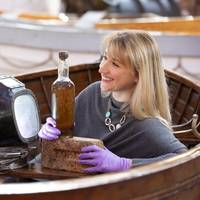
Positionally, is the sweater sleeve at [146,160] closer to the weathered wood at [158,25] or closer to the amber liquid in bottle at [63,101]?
the amber liquid in bottle at [63,101]

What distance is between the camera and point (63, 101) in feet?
4.84

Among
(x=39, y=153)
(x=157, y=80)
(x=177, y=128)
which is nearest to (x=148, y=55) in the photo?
(x=157, y=80)

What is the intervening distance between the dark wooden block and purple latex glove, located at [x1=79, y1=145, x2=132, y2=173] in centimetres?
1

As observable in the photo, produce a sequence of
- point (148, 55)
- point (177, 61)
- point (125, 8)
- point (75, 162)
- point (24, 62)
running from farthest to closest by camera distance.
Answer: point (125, 8), point (24, 62), point (177, 61), point (148, 55), point (75, 162)

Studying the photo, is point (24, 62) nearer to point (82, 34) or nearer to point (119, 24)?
point (82, 34)

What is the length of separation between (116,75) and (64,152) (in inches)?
11.1

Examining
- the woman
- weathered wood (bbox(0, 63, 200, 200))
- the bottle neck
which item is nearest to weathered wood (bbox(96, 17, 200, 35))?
the woman

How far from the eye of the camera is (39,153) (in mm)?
1583

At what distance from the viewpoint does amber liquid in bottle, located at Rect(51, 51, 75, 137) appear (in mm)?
1475

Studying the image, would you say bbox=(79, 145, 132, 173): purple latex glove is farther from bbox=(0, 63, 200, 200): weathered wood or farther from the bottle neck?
the bottle neck

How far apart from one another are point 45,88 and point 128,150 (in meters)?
0.96

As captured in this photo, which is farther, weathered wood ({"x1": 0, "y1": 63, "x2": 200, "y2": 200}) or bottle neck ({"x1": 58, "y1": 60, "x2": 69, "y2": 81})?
bottle neck ({"x1": 58, "y1": 60, "x2": 69, "y2": 81})

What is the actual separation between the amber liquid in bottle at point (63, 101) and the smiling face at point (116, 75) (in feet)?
0.50

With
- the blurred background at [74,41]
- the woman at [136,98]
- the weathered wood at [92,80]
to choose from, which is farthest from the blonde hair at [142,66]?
the blurred background at [74,41]
